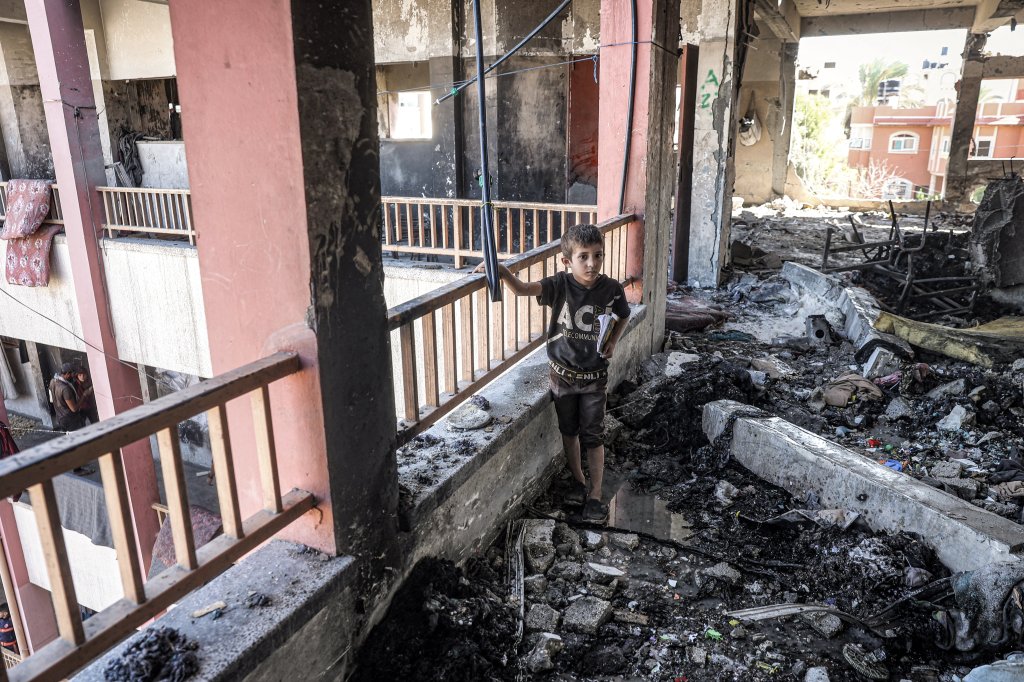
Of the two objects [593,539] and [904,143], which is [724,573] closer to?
[593,539]

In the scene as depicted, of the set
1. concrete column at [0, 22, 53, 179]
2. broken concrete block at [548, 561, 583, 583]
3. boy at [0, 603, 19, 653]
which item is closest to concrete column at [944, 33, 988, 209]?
broken concrete block at [548, 561, 583, 583]

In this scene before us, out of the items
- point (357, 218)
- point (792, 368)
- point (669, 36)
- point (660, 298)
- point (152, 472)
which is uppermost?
point (669, 36)

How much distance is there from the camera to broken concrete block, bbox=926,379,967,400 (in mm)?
5723

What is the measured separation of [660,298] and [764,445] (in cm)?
253

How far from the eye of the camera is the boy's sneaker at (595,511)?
409 cm

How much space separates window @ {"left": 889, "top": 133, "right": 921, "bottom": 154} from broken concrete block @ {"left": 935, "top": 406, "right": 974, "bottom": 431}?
1419 inches

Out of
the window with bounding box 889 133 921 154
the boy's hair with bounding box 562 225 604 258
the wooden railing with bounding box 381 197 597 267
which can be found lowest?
the wooden railing with bounding box 381 197 597 267

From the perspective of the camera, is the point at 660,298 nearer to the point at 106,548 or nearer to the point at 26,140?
the point at 106,548

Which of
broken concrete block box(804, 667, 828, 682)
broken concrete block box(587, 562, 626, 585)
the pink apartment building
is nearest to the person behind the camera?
broken concrete block box(804, 667, 828, 682)

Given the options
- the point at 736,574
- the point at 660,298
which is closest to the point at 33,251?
the point at 660,298

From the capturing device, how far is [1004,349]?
6672 millimetres

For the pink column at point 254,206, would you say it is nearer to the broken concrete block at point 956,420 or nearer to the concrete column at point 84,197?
the broken concrete block at point 956,420

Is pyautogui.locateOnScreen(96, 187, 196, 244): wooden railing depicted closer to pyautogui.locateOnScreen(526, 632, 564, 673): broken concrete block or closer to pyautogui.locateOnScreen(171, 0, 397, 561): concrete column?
pyautogui.locateOnScreen(171, 0, 397, 561): concrete column

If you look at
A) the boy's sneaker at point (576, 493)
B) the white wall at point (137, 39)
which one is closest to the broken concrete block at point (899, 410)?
the boy's sneaker at point (576, 493)
